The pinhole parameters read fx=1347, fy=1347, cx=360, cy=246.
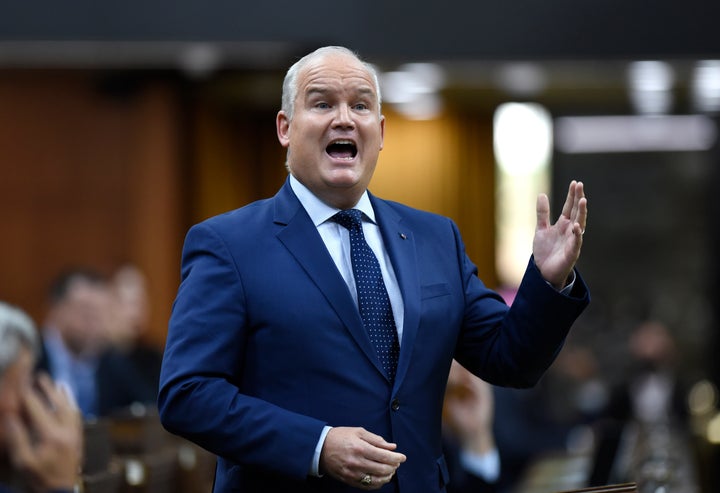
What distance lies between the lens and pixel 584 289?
2.76m

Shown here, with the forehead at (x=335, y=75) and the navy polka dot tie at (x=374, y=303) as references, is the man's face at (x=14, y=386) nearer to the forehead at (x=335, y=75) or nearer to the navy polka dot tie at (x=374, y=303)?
the navy polka dot tie at (x=374, y=303)

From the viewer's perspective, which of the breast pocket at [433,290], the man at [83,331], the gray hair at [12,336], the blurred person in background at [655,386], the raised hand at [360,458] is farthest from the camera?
the blurred person in background at [655,386]

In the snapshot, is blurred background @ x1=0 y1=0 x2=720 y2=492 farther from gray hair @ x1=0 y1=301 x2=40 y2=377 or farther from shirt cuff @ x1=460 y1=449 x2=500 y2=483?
gray hair @ x1=0 y1=301 x2=40 y2=377

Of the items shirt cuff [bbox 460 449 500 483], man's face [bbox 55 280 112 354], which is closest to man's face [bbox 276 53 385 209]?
shirt cuff [bbox 460 449 500 483]

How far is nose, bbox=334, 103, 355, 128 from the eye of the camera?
8.94ft

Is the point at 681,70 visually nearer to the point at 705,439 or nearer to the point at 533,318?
the point at 705,439

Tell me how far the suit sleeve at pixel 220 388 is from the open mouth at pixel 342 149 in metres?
0.30

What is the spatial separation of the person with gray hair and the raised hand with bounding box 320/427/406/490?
4.99 feet

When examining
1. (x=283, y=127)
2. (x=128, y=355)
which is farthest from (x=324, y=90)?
(x=128, y=355)

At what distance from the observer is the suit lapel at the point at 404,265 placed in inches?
106

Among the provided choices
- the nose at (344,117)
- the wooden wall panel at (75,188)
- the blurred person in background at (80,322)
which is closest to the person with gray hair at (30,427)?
the nose at (344,117)

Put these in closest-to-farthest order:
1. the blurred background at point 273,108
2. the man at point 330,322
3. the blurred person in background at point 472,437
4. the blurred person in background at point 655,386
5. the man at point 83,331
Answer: the man at point 330,322
the blurred person in background at point 472,437
the man at point 83,331
the blurred background at point 273,108
the blurred person in background at point 655,386

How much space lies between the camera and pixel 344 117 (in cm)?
273

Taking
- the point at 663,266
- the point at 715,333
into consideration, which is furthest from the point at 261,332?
the point at 663,266
